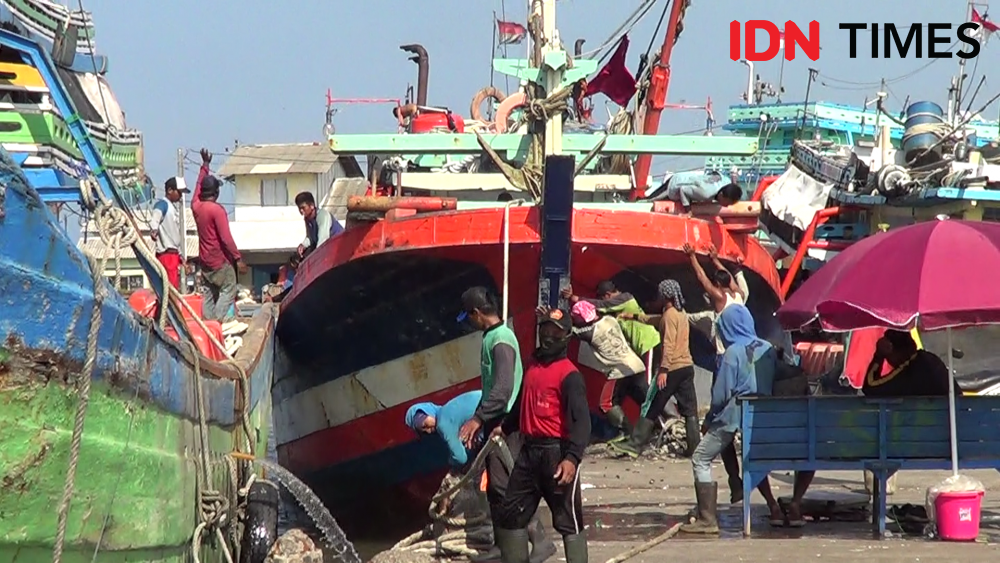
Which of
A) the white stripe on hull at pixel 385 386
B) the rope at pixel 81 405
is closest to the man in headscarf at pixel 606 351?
the white stripe on hull at pixel 385 386

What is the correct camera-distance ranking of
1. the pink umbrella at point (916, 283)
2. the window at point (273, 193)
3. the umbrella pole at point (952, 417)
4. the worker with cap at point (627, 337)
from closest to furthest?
the pink umbrella at point (916, 283)
the umbrella pole at point (952, 417)
the worker with cap at point (627, 337)
the window at point (273, 193)

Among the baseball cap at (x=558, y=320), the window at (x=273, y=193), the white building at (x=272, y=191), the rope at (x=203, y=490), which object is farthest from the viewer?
the window at (x=273, y=193)

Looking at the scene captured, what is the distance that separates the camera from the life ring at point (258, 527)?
24.6 ft

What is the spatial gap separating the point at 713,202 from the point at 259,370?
3649 millimetres

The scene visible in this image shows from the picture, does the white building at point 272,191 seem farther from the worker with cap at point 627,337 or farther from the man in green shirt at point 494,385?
the man in green shirt at point 494,385

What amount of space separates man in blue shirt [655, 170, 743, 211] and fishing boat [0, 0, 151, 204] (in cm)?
484

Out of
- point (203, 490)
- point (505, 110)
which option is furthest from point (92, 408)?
point (505, 110)

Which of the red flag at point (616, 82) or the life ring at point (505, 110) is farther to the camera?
the red flag at point (616, 82)

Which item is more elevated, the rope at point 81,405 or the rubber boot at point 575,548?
the rope at point 81,405

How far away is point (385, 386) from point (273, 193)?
95.2 feet

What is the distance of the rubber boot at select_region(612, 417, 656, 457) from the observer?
10930mm

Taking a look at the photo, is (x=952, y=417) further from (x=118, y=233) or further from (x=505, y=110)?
(x=505, y=110)

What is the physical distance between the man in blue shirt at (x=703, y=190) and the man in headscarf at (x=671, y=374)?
2.33 ft

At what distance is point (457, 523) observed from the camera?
7719 millimetres
